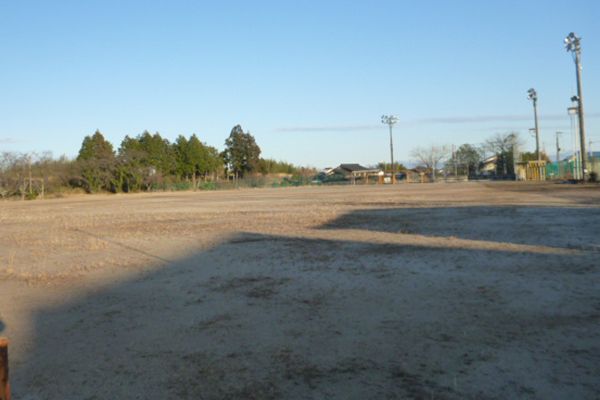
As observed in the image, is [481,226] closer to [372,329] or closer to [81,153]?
[372,329]

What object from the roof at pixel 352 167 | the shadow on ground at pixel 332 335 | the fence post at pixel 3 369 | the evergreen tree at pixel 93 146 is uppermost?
the evergreen tree at pixel 93 146

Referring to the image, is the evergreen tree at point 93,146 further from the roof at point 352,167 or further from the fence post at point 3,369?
the fence post at point 3,369

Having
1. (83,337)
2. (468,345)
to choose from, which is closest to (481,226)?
(468,345)

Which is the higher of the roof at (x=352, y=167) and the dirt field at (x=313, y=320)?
the roof at (x=352, y=167)

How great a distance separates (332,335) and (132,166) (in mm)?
65172

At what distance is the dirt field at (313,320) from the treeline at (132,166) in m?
52.2

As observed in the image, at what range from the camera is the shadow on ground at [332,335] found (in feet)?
12.5

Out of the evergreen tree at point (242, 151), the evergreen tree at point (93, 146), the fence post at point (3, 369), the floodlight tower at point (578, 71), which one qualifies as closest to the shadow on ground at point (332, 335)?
the fence post at point (3, 369)

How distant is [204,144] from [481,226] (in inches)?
2902

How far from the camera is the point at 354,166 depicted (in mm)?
123875

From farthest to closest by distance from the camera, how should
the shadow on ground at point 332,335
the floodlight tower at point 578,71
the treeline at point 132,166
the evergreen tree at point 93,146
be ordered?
1. the evergreen tree at point 93,146
2. the treeline at point 132,166
3. the floodlight tower at point 578,71
4. the shadow on ground at point 332,335

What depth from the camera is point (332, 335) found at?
195 inches

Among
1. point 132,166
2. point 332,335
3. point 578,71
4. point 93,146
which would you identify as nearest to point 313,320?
point 332,335

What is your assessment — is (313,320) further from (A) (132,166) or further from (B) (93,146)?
(B) (93,146)
